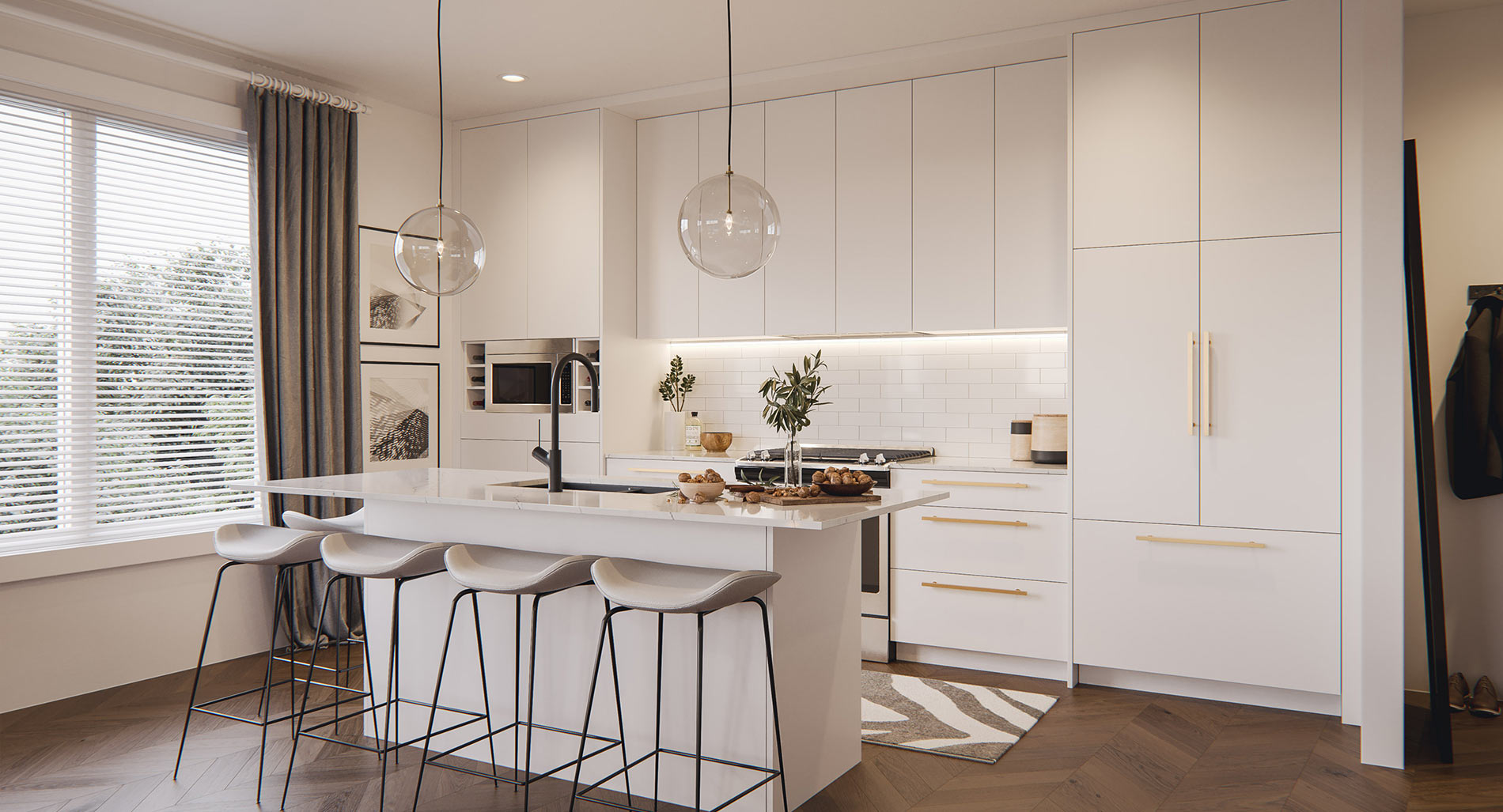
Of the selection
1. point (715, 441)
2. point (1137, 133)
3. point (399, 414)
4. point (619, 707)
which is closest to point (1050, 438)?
point (1137, 133)

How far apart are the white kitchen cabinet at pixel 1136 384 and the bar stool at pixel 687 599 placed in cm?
197

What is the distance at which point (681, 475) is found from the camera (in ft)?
9.91

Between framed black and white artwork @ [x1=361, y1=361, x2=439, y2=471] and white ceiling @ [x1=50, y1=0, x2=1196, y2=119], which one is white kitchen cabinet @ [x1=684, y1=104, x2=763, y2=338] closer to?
white ceiling @ [x1=50, y1=0, x2=1196, y2=119]

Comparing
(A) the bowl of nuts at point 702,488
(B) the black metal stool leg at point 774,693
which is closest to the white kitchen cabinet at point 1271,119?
(A) the bowl of nuts at point 702,488

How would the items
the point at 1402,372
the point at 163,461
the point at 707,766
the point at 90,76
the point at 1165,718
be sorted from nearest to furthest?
the point at 707,766, the point at 1402,372, the point at 1165,718, the point at 90,76, the point at 163,461

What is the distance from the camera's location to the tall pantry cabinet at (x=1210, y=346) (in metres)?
3.71

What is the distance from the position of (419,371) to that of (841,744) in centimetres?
342

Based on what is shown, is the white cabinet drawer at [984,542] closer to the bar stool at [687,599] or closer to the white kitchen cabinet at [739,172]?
the white kitchen cabinet at [739,172]

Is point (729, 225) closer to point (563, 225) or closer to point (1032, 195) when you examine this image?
point (1032, 195)

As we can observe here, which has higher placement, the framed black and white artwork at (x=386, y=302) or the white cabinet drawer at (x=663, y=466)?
the framed black and white artwork at (x=386, y=302)

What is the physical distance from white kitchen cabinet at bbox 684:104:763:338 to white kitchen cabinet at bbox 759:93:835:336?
0.06 metres

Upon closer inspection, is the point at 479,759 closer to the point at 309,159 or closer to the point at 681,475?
the point at 681,475

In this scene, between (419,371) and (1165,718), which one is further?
(419,371)

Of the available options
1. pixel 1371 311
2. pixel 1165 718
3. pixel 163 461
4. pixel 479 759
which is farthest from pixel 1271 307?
pixel 163 461
